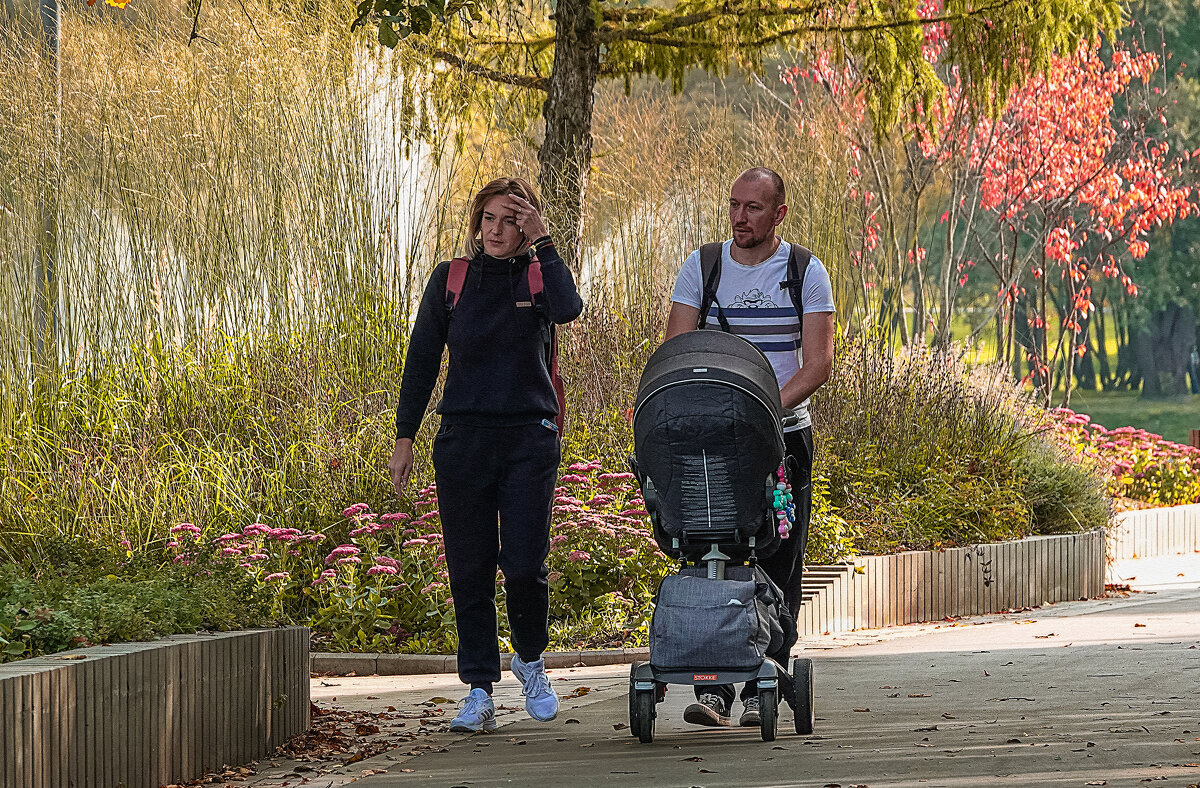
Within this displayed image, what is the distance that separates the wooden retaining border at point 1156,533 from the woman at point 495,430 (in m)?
7.53

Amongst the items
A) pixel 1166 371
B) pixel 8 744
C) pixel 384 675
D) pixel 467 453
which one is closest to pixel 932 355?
pixel 384 675

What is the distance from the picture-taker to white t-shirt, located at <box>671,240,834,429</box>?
5.04 m

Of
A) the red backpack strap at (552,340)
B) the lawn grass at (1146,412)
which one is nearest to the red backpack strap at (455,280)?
the red backpack strap at (552,340)

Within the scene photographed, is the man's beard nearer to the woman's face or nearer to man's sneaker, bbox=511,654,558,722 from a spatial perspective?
the woman's face

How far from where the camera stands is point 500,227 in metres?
5.21

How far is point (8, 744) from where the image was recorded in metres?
3.77

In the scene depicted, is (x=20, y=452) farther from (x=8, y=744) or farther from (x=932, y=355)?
(x=932, y=355)

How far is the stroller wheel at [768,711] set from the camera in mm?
4684

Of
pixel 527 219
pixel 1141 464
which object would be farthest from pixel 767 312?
pixel 1141 464

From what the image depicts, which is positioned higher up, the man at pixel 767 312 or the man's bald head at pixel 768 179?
the man's bald head at pixel 768 179

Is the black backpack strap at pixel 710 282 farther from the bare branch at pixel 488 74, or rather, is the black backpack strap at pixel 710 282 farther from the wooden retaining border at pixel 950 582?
the bare branch at pixel 488 74

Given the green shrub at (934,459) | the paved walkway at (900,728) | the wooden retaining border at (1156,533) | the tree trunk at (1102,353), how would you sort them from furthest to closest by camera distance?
the tree trunk at (1102,353) → the wooden retaining border at (1156,533) → the green shrub at (934,459) → the paved walkway at (900,728)

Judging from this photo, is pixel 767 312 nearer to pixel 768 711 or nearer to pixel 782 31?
pixel 768 711

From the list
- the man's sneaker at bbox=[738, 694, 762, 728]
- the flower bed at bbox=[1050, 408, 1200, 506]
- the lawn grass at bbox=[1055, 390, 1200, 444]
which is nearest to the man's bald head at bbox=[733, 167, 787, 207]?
the man's sneaker at bbox=[738, 694, 762, 728]
